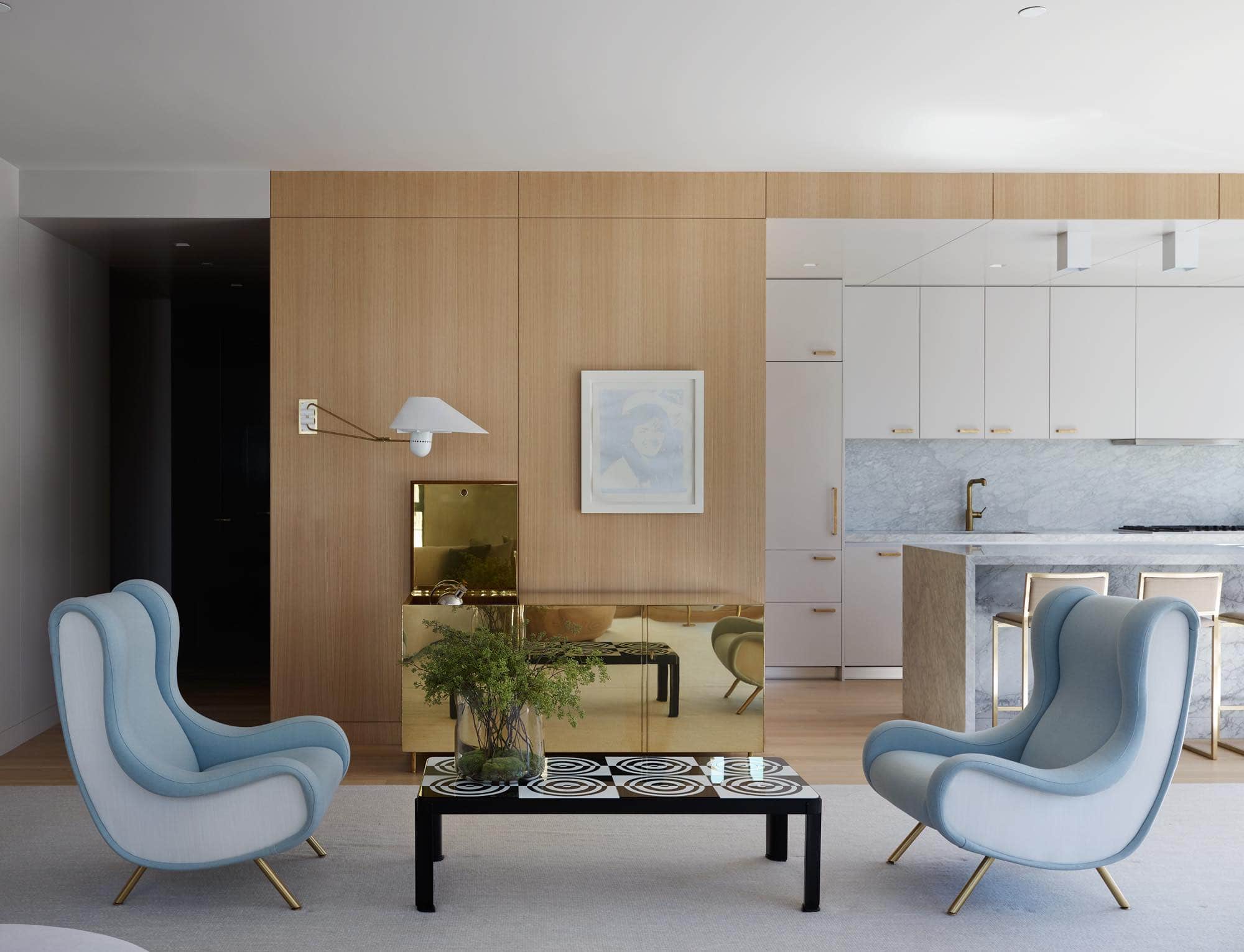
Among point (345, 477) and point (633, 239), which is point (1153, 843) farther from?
point (345, 477)

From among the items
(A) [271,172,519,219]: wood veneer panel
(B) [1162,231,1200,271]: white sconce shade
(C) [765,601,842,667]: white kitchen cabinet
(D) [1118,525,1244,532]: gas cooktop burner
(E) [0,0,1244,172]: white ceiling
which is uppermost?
(E) [0,0,1244,172]: white ceiling

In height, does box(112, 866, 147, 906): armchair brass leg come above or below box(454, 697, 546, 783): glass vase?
below

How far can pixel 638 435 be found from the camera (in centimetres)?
479

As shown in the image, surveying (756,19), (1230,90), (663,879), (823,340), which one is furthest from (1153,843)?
(823,340)

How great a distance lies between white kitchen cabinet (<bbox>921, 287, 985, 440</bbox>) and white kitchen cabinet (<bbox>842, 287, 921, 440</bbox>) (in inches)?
→ 2.3

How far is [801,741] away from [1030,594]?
1.28 m

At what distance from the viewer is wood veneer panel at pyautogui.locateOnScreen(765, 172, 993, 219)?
4.77 m

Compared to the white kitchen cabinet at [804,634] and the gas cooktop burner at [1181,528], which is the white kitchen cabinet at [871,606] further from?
the gas cooktop burner at [1181,528]

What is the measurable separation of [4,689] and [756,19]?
443cm

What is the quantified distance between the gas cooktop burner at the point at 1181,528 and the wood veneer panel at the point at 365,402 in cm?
439

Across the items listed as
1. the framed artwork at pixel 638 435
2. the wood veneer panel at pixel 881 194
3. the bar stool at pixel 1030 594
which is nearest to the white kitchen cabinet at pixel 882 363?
the wood veneer panel at pixel 881 194

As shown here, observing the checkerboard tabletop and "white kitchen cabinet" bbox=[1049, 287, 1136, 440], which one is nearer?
the checkerboard tabletop

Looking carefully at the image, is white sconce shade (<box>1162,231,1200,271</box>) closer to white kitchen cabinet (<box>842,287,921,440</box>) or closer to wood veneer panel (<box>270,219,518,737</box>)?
white kitchen cabinet (<box>842,287,921,440</box>)

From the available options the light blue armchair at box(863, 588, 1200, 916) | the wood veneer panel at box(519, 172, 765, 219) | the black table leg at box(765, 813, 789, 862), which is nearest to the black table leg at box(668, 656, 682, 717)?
the black table leg at box(765, 813, 789, 862)
